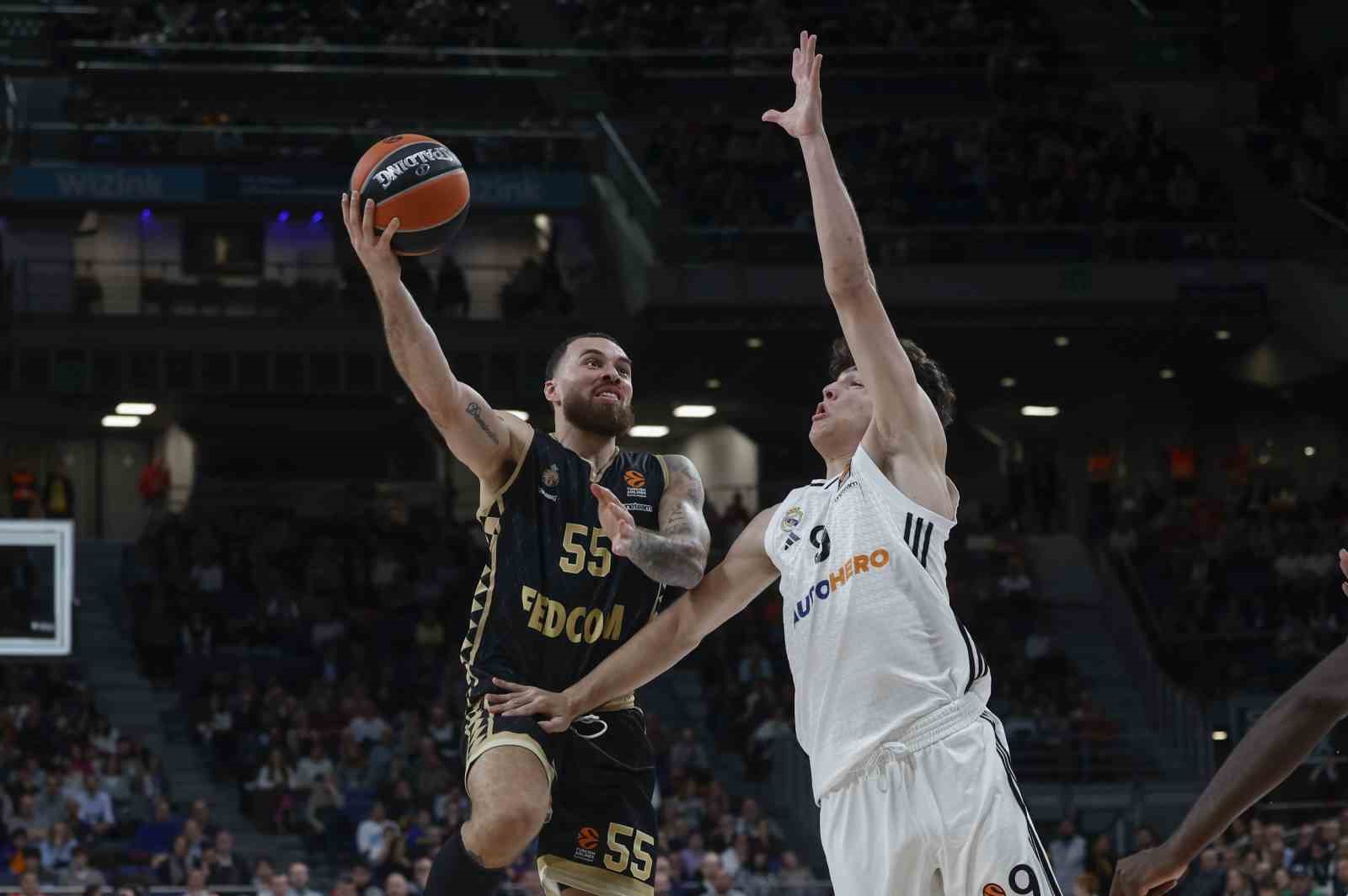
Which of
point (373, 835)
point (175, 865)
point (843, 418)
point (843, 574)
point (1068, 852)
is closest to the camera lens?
point (843, 574)

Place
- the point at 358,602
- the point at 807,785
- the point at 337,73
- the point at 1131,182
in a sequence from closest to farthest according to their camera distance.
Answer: the point at 807,785 → the point at 358,602 → the point at 1131,182 → the point at 337,73

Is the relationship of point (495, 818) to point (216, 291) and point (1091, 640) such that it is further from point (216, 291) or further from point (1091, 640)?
point (216, 291)

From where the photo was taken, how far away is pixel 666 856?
1855 cm

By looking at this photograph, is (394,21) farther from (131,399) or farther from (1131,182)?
(1131,182)

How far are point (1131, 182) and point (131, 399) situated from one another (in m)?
16.9

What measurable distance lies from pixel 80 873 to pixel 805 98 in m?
15.1

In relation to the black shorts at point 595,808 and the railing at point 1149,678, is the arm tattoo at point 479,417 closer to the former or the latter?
the black shorts at point 595,808

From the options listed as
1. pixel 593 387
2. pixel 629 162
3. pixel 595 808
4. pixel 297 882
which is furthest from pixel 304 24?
pixel 595 808

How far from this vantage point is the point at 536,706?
6195mm

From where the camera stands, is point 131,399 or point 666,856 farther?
point 131,399

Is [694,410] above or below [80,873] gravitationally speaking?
above

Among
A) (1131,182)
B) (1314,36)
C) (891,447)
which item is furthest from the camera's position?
(1314,36)

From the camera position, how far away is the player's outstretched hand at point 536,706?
6.20 metres

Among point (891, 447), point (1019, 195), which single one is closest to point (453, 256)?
point (1019, 195)
